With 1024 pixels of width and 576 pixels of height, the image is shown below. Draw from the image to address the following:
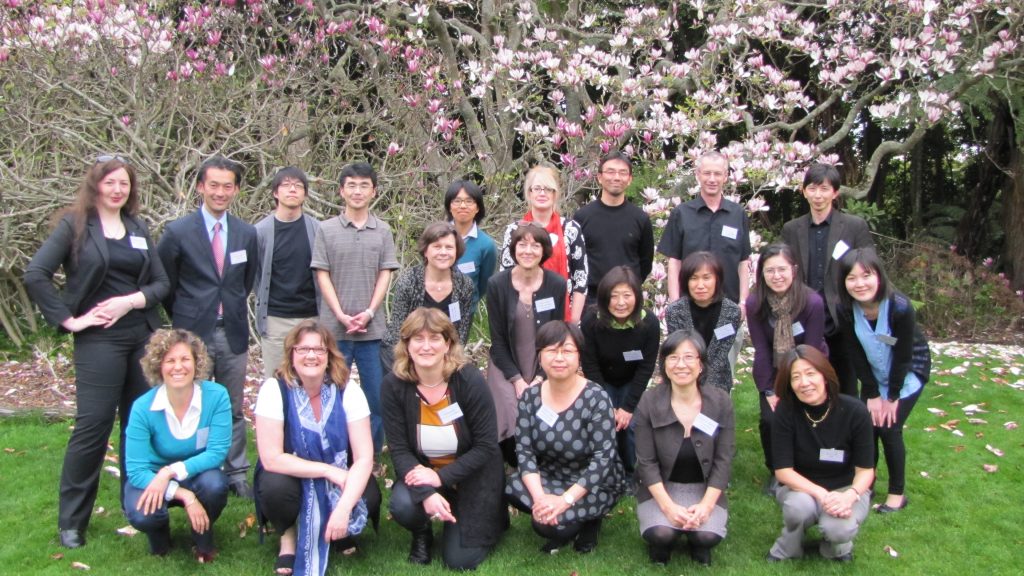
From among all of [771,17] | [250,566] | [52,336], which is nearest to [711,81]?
[771,17]

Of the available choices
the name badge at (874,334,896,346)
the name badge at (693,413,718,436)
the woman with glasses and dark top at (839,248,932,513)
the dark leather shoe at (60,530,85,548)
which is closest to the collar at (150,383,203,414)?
the dark leather shoe at (60,530,85,548)

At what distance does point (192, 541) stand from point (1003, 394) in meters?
6.33

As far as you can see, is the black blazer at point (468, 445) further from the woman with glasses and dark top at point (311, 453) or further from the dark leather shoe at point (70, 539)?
the dark leather shoe at point (70, 539)

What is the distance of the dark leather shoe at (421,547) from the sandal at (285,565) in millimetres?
510

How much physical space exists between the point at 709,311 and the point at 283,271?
2257mm

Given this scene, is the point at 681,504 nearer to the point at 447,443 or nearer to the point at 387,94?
the point at 447,443

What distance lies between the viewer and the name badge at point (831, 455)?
11.5 feet

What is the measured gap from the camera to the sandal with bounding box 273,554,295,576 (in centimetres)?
334

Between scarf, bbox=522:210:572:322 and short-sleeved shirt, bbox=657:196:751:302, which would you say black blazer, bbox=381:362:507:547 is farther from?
short-sleeved shirt, bbox=657:196:751:302

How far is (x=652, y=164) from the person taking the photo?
746 cm

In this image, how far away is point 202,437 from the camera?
3.48 metres

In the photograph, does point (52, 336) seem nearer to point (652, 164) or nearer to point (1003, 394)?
point (652, 164)

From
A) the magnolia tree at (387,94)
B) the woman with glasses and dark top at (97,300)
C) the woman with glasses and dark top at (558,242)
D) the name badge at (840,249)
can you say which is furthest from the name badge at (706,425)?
the magnolia tree at (387,94)

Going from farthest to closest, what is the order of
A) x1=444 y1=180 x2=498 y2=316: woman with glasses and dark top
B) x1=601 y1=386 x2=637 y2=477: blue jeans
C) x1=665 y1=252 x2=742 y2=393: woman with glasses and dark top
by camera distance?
x1=444 y1=180 x2=498 y2=316: woman with glasses and dark top → x1=601 y1=386 x2=637 y2=477: blue jeans → x1=665 y1=252 x2=742 y2=393: woman with glasses and dark top
